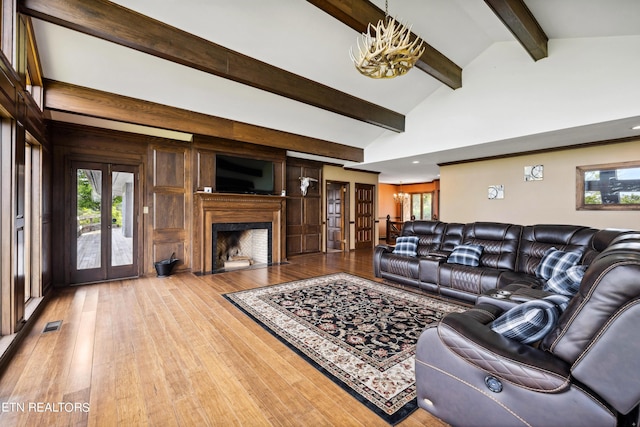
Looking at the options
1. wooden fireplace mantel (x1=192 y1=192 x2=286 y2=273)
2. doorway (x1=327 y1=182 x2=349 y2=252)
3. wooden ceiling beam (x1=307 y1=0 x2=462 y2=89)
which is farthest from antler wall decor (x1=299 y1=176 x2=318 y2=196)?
wooden ceiling beam (x1=307 y1=0 x2=462 y2=89)

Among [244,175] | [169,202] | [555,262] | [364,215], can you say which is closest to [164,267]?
[169,202]

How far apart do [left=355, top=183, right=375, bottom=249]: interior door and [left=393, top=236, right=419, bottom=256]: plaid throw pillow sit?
3.88 meters

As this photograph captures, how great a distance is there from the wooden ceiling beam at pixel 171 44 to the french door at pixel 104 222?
275 cm

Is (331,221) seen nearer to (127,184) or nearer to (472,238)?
(472,238)

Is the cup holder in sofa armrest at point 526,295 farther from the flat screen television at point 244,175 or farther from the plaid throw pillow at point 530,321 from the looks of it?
the flat screen television at point 244,175

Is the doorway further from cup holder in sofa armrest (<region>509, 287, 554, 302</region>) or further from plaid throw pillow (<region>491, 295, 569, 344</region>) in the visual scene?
plaid throw pillow (<region>491, 295, 569, 344</region>)

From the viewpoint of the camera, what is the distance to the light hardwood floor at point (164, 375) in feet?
5.44

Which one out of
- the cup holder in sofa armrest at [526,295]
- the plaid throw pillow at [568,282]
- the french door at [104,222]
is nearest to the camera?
the plaid throw pillow at [568,282]

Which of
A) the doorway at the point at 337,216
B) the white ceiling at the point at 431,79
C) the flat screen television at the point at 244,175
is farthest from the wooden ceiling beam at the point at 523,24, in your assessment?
the doorway at the point at 337,216

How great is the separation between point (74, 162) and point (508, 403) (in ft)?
19.5

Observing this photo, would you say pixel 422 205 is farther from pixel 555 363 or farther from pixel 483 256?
pixel 555 363

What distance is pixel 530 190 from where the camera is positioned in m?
5.51

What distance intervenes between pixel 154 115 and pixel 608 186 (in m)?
7.35

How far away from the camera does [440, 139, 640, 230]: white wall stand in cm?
462
